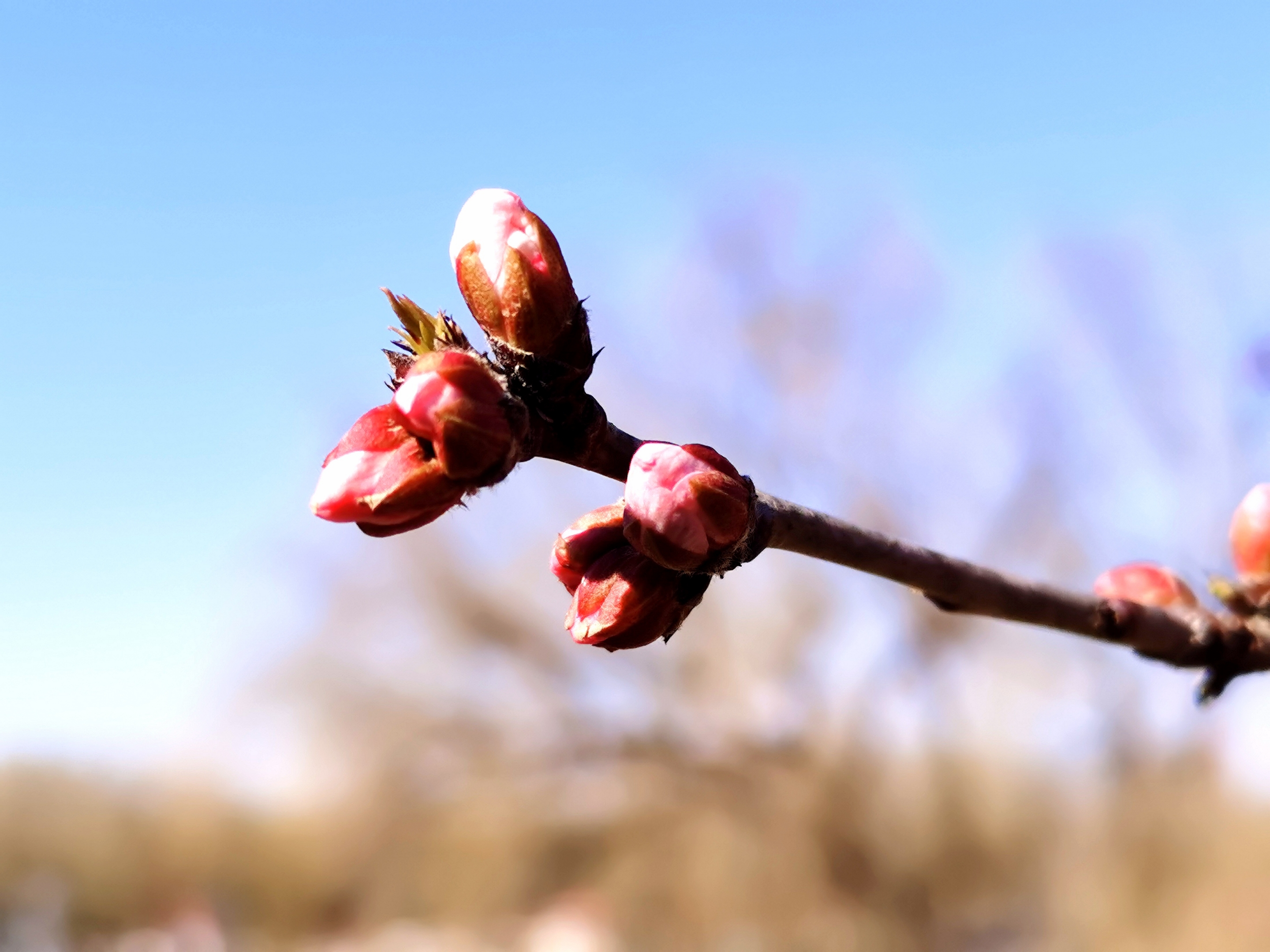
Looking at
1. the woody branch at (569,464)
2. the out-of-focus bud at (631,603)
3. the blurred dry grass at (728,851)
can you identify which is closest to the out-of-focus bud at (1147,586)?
the woody branch at (569,464)

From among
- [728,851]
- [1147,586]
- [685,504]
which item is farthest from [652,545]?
[728,851]

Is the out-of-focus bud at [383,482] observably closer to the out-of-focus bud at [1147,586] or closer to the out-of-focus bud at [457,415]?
the out-of-focus bud at [457,415]

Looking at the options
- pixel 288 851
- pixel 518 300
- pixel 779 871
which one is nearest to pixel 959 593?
pixel 518 300

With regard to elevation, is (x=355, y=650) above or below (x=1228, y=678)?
above

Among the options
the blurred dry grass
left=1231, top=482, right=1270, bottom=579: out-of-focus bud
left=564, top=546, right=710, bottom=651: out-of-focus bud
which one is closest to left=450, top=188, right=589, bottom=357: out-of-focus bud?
left=564, top=546, right=710, bottom=651: out-of-focus bud

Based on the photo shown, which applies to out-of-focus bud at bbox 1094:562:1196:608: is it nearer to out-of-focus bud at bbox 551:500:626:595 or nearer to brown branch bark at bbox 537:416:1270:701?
brown branch bark at bbox 537:416:1270:701

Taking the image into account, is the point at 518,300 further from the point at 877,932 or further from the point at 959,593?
the point at 877,932
